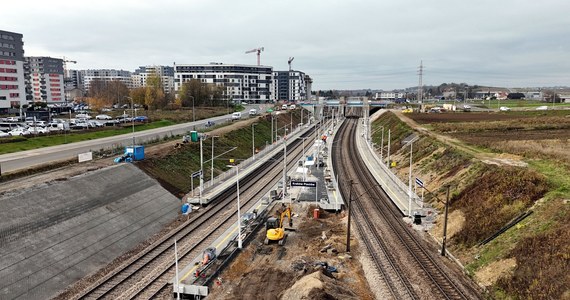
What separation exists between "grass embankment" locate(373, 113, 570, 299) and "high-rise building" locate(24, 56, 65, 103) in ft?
638

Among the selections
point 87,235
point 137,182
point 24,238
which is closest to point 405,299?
point 87,235

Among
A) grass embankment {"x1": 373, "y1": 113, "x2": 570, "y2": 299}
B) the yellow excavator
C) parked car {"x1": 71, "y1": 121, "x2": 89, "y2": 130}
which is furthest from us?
parked car {"x1": 71, "y1": 121, "x2": 89, "y2": 130}

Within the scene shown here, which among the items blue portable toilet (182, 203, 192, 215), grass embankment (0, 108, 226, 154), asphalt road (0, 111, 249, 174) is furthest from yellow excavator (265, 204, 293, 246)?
grass embankment (0, 108, 226, 154)

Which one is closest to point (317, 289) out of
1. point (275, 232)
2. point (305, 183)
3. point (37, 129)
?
point (275, 232)

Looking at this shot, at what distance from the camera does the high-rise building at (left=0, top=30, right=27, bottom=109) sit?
353 feet

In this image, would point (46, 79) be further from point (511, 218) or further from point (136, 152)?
point (511, 218)

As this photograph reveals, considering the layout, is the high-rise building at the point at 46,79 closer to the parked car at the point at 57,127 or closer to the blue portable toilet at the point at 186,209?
the parked car at the point at 57,127

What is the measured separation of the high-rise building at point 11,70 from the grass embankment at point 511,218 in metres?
121

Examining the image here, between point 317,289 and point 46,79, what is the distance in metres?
205

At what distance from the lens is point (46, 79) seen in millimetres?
181375

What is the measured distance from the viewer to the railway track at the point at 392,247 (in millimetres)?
24109

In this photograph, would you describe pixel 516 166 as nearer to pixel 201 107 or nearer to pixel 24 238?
pixel 24 238

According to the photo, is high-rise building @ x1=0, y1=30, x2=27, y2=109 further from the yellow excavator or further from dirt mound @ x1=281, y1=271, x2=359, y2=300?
dirt mound @ x1=281, y1=271, x2=359, y2=300

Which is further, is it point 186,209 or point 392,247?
point 186,209
